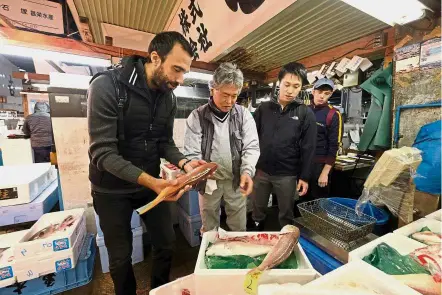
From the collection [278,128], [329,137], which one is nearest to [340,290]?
[278,128]

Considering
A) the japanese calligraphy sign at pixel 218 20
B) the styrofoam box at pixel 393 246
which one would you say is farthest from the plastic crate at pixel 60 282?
the japanese calligraphy sign at pixel 218 20

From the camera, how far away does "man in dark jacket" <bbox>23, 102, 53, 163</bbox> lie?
4.96 meters

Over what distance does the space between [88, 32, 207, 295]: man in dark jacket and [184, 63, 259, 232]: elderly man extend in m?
0.35

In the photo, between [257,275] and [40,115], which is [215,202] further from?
[40,115]

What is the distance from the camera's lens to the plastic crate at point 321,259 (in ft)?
4.35

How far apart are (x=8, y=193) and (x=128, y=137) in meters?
1.89

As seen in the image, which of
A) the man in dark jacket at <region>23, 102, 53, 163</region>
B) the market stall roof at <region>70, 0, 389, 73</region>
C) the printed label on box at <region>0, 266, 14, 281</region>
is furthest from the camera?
the man in dark jacket at <region>23, 102, 53, 163</region>

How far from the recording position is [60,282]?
6.99ft

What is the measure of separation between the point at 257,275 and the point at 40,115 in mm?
6238

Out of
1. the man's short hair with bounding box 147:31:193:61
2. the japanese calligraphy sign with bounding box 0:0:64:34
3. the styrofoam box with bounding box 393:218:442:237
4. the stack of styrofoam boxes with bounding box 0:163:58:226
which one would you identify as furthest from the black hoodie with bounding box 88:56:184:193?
the japanese calligraphy sign with bounding box 0:0:64:34

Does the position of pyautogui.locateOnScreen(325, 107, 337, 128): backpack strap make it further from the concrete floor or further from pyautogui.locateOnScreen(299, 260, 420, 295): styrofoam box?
the concrete floor

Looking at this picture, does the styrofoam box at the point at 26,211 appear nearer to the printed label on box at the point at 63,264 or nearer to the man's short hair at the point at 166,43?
the printed label on box at the point at 63,264

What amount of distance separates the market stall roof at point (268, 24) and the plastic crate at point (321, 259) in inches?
81.9

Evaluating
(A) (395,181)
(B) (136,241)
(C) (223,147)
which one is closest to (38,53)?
(B) (136,241)
